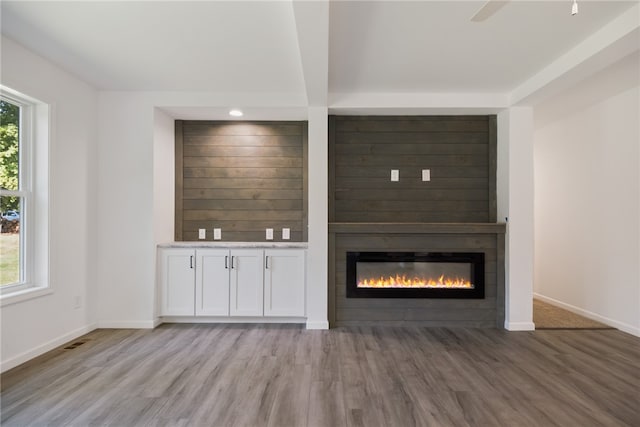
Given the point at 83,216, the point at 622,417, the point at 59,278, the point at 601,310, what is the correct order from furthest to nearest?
the point at 601,310
the point at 83,216
the point at 59,278
the point at 622,417

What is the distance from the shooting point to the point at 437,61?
2.89 m

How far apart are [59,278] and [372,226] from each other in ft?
10.0

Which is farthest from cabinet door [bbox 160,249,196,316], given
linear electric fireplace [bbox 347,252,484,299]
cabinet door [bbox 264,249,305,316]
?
linear electric fireplace [bbox 347,252,484,299]

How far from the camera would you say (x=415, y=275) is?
3.78 m

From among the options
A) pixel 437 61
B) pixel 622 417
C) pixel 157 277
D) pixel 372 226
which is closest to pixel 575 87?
pixel 437 61

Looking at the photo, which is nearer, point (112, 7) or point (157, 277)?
point (112, 7)

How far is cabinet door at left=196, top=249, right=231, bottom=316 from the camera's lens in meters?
3.74

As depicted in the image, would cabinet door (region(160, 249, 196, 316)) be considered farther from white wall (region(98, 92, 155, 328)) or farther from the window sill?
the window sill

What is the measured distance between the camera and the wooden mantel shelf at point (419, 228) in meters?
3.67

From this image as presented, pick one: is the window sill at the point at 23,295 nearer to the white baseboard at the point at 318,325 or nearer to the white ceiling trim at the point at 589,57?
the white baseboard at the point at 318,325

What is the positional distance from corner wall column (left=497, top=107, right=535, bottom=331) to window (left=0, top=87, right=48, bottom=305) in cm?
450

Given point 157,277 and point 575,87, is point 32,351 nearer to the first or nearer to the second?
point 157,277

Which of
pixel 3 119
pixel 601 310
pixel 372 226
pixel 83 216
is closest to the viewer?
pixel 3 119

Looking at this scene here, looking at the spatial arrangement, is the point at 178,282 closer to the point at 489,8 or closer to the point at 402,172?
the point at 402,172
